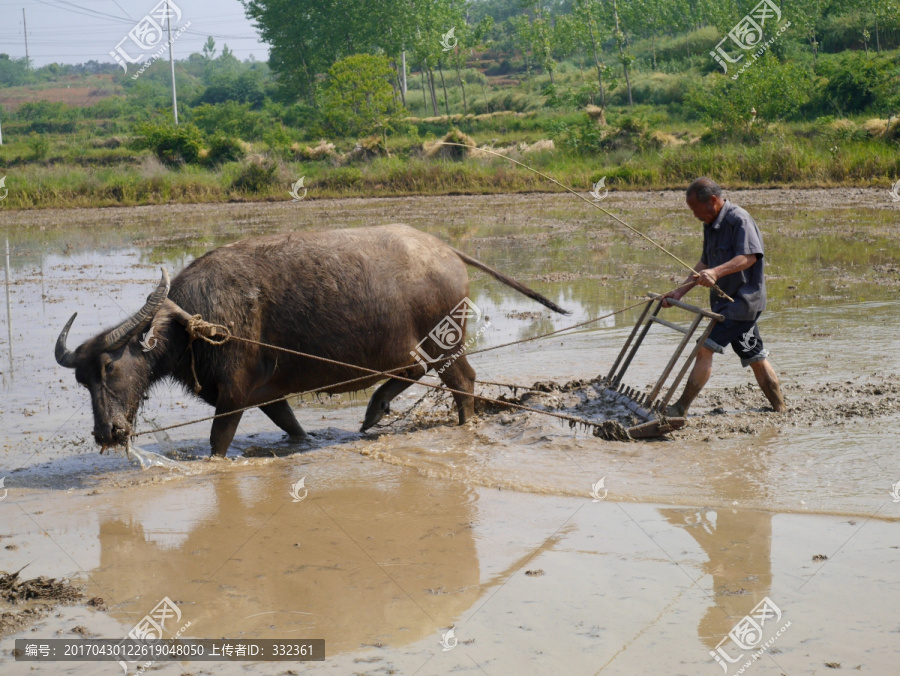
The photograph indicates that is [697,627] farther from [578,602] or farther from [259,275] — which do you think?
[259,275]

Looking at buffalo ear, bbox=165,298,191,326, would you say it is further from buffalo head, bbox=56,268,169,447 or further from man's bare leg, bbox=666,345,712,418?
man's bare leg, bbox=666,345,712,418

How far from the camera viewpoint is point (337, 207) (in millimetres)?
21953

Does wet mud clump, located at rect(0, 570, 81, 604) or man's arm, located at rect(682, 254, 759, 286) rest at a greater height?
man's arm, located at rect(682, 254, 759, 286)

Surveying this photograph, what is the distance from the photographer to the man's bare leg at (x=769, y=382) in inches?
225

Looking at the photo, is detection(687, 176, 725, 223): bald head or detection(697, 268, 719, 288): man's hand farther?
detection(687, 176, 725, 223): bald head

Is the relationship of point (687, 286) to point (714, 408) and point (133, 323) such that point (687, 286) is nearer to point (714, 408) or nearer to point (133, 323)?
point (714, 408)

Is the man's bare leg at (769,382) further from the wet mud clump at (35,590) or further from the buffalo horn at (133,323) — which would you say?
the wet mud clump at (35,590)

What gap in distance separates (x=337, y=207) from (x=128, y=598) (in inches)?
736

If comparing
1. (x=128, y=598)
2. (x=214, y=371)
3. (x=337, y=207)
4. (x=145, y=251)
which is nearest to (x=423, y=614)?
(x=128, y=598)

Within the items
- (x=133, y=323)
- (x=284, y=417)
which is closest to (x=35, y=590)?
(x=133, y=323)

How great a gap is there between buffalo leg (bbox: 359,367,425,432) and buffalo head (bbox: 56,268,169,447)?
65.9 inches

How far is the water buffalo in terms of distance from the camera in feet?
17.0

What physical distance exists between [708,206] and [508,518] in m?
2.44

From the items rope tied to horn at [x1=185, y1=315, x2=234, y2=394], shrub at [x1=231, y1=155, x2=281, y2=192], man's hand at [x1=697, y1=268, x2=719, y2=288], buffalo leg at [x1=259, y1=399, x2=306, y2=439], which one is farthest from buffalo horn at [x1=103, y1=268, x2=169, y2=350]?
shrub at [x1=231, y1=155, x2=281, y2=192]
